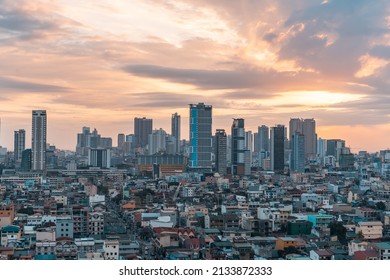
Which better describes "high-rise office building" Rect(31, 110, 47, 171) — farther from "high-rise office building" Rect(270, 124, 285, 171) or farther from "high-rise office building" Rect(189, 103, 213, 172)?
"high-rise office building" Rect(270, 124, 285, 171)

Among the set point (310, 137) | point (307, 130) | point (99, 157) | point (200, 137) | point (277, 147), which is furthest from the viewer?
point (277, 147)

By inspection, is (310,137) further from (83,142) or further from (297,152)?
(83,142)

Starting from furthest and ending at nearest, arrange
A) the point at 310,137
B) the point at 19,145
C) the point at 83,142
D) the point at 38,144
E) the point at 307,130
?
the point at 83,142 → the point at 310,137 → the point at 19,145 → the point at 38,144 → the point at 307,130

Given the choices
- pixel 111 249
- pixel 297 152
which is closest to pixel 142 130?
pixel 297 152

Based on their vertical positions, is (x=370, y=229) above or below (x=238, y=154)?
below

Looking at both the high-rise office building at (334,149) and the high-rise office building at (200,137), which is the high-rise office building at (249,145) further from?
the high-rise office building at (334,149)

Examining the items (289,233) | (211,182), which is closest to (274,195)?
(211,182)

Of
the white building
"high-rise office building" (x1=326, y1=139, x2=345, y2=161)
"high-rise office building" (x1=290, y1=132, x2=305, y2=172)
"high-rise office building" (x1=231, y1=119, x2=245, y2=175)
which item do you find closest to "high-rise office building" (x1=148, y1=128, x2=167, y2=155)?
"high-rise office building" (x1=231, y1=119, x2=245, y2=175)
